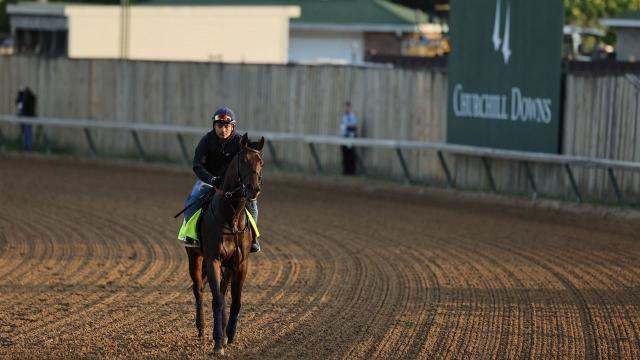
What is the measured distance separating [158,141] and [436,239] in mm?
14500

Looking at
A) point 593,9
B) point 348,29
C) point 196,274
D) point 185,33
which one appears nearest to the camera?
point 196,274

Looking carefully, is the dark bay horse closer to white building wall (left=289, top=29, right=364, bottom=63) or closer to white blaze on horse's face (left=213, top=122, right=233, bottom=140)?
white blaze on horse's face (left=213, top=122, right=233, bottom=140)

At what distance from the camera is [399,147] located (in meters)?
25.5

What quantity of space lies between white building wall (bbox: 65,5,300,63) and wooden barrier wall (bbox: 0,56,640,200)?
12.0ft

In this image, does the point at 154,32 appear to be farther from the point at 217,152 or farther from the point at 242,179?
the point at 242,179

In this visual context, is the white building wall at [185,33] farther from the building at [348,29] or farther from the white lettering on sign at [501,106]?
the white lettering on sign at [501,106]

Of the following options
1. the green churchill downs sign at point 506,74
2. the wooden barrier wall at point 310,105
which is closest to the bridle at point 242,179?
the wooden barrier wall at point 310,105

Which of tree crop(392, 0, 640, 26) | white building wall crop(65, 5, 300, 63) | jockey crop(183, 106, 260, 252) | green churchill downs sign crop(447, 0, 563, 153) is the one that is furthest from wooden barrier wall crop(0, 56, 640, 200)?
tree crop(392, 0, 640, 26)

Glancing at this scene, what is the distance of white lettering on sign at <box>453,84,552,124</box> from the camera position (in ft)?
75.7

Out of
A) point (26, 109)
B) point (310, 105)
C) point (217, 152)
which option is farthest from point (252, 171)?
point (26, 109)

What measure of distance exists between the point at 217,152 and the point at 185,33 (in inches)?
1134

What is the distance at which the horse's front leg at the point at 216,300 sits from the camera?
10336mm

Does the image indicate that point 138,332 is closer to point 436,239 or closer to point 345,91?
point 436,239

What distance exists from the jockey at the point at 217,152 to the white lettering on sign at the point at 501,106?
41.9 ft
